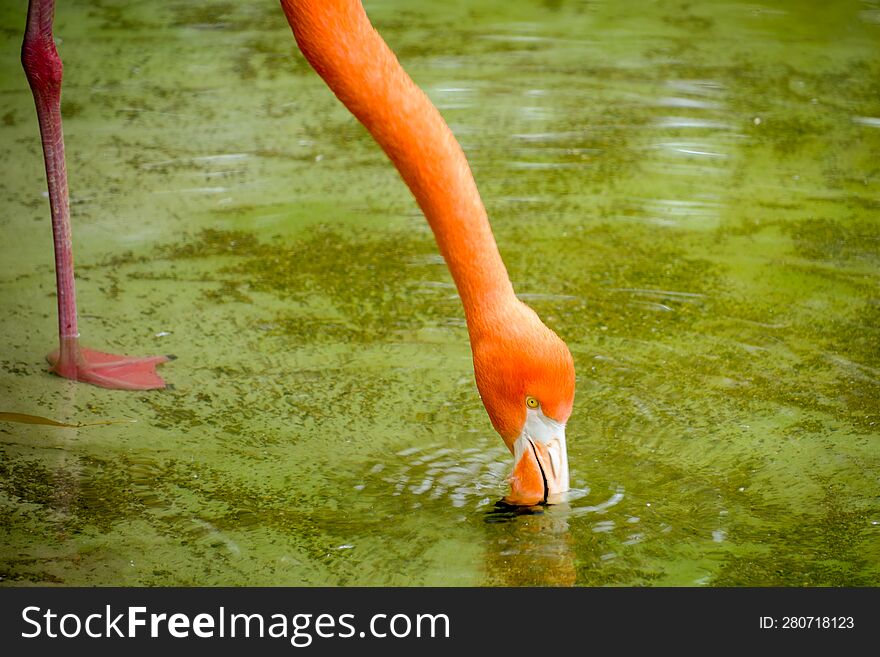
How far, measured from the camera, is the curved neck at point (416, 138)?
2.92 metres

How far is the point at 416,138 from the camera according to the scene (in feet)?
9.61

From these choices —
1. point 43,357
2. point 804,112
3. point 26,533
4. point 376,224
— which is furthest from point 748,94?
point 26,533

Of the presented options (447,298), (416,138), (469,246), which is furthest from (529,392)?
(447,298)

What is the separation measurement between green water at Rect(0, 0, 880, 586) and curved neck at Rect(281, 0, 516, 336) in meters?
0.57

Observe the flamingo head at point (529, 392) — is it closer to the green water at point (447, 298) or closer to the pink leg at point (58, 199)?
the green water at point (447, 298)

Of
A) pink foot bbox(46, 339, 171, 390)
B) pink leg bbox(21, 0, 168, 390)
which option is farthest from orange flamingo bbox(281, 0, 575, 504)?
pink foot bbox(46, 339, 171, 390)

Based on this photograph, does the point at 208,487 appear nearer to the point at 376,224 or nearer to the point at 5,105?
the point at 376,224

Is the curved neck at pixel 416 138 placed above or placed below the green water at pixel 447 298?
above

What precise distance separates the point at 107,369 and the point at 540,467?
148 centimetres

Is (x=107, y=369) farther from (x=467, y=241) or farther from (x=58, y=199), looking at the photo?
(x=467, y=241)

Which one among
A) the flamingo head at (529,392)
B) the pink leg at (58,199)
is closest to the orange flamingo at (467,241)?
the flamingo head at (529,392)

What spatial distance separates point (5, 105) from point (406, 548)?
3860mm

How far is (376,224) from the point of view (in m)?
4.88

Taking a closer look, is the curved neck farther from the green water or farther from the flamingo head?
the green water
